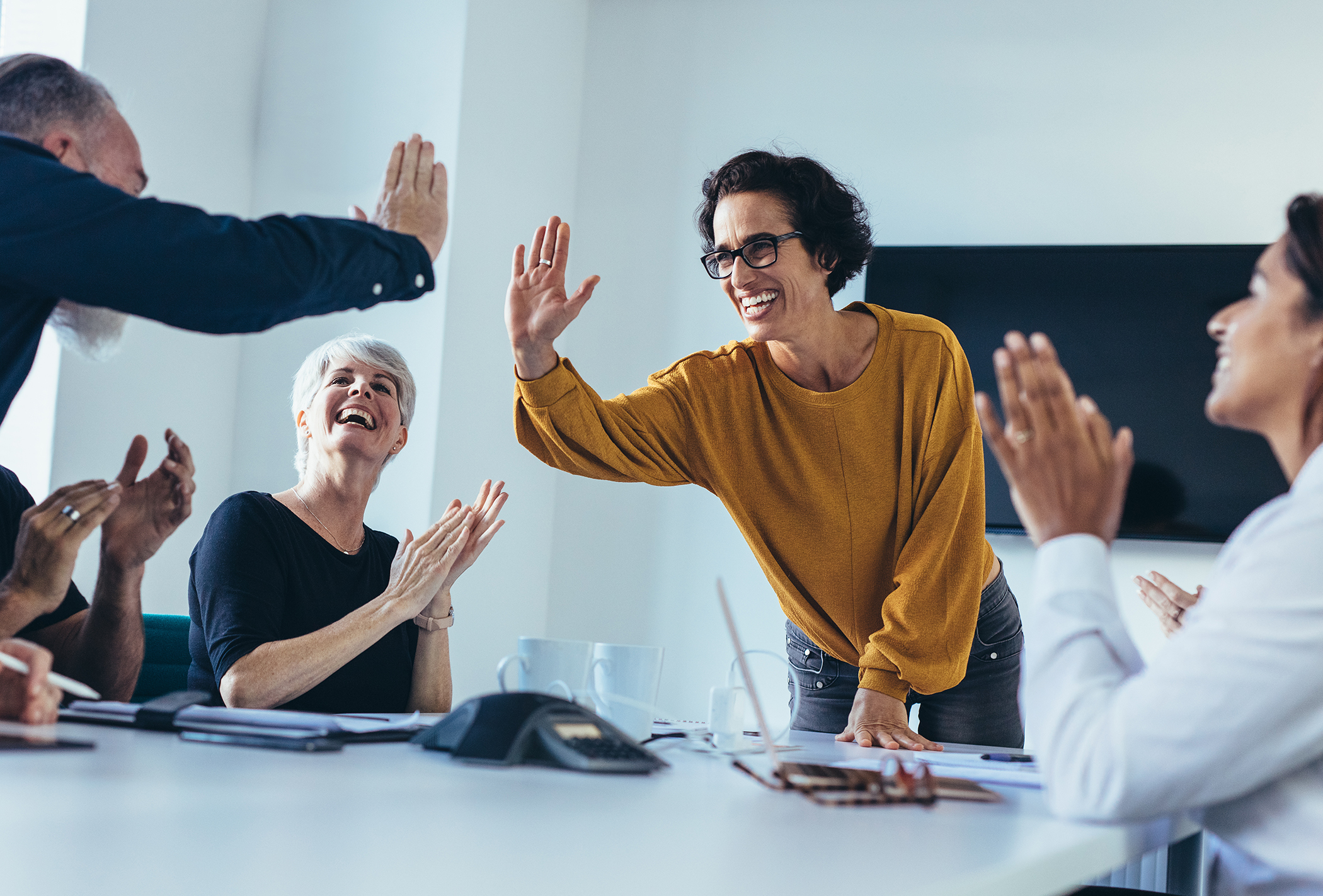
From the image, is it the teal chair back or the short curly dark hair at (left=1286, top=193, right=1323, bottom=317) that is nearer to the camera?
Answer: the short curly dark hair at (left=1286, top=193, right=1323, bottom=317)

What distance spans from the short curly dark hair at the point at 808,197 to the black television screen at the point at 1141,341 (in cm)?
168

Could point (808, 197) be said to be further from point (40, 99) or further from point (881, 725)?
point (40, 99)

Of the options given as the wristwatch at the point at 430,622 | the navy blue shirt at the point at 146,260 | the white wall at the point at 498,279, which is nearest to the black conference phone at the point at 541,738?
the navy blue shirt at the point at 146,260

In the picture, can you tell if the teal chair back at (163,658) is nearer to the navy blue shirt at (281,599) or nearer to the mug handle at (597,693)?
the navy blue shirt at (281,599)

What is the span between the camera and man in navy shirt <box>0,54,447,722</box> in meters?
1.09

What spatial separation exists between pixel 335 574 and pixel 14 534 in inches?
19.7

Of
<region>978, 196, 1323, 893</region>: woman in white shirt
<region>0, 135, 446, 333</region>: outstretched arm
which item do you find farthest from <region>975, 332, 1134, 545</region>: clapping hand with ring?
<region>0, 135, 446, 333</region>: outstretched arm

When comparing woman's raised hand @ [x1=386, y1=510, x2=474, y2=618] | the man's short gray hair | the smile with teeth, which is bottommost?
→ woman's raised hand @ [x1=386, y1=510, x2=474, y2=618]

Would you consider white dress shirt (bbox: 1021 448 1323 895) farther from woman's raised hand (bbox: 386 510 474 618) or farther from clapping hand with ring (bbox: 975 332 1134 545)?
woman's raised hand (bbox: 386 510 474 618)

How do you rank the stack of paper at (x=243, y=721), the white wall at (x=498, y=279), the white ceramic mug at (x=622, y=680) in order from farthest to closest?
the white wall at (x=498, y=279) < the white ceramic mug at (x=622, y=680) < the stack of paper at (x=243, y=721)

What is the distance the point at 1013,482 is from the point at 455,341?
3.00 m

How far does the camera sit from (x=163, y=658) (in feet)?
5.99

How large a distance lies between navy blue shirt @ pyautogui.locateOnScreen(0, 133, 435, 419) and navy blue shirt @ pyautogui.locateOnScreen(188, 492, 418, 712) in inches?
20.7

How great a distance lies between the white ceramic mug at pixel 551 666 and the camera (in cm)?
113
